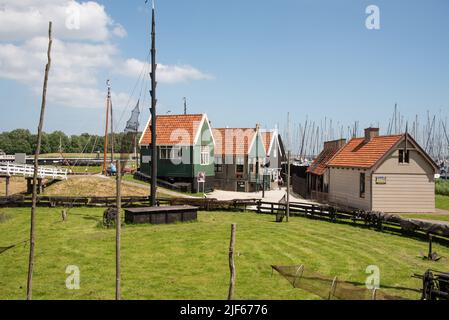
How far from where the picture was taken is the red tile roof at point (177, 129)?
140 ft

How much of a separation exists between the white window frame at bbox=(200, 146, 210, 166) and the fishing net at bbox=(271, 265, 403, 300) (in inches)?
1187

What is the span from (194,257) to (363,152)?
2315 cm

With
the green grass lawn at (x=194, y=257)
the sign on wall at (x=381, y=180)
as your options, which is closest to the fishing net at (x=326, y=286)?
the green grass lawn at (x=194, y=257)

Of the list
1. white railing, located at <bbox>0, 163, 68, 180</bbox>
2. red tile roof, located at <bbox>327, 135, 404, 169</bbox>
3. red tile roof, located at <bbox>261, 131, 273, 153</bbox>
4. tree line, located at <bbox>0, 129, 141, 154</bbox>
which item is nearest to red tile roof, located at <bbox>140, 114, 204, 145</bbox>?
white railing, located at <bbox>0, 163, 68, 180</bbox>

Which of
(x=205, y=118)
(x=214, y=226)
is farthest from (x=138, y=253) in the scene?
(x=205, y=118)

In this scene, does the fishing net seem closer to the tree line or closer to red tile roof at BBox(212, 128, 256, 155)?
red tile roof at BBox(212, 128, 256, 155)

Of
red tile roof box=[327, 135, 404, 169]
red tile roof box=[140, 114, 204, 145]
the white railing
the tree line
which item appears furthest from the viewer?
the tree line

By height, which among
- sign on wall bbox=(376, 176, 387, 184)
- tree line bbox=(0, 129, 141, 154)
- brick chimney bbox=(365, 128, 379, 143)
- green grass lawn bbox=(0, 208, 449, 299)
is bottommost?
green grass lawn bbox=(0, 208, 449, 299)

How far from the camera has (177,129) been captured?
4331 centimetres

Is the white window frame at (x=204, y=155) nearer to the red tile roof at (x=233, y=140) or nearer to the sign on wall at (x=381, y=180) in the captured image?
the red tile roof at (x=233, y=140)

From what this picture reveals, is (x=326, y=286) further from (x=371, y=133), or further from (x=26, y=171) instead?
(x=26, y=171)

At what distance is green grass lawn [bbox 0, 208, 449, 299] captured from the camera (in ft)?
40.1
